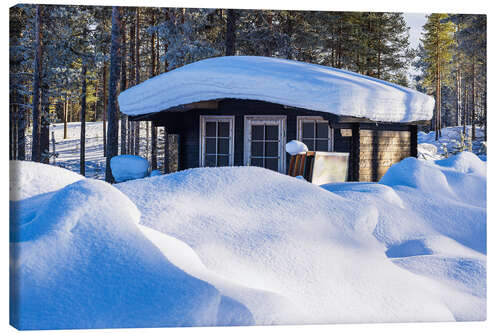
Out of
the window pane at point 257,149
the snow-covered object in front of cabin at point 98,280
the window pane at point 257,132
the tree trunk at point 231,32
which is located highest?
the tree trunk at point 231,32

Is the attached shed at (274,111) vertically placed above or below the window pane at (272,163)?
above

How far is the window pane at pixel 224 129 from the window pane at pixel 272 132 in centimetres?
72

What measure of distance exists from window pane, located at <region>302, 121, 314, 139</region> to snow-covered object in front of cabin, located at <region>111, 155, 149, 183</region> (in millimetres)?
2797

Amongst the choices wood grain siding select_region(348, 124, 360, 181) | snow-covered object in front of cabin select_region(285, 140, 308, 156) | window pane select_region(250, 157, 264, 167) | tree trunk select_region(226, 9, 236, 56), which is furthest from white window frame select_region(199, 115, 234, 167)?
tree trunk select_region(226, 9, 236, 56)

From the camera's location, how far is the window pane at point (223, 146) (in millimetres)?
8773

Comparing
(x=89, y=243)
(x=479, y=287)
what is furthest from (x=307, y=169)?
(x=89, y=243)

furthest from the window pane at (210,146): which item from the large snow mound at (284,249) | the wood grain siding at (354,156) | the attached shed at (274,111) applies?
the large snow mound at (284,249)

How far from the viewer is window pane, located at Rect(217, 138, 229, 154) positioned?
28.8 ft

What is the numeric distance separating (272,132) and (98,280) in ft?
19.3

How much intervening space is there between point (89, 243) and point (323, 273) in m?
1.70

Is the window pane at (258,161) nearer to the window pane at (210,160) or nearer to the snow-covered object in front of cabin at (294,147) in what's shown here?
the window pane at (210,160)

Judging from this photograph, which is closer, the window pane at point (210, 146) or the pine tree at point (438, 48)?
the pine tree at point (438, 48)

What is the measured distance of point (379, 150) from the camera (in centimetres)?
879

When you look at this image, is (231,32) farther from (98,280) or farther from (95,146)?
(95,146)
